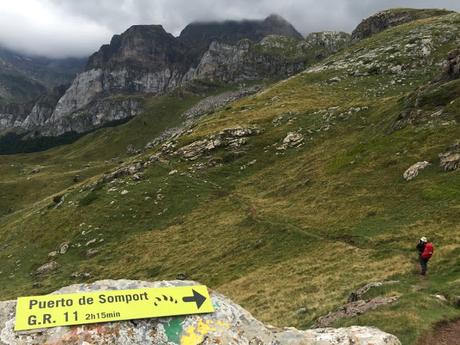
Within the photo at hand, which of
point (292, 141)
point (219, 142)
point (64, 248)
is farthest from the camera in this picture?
point (219, 142)

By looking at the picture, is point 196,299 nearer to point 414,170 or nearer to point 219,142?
point 414,170

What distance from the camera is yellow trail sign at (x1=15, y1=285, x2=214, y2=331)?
45.5ft

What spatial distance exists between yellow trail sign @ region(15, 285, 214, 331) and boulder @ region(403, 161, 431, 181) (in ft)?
141

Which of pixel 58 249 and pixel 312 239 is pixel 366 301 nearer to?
pixel 312 239

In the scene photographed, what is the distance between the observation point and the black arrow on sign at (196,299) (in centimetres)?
1555

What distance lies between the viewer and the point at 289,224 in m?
55.0

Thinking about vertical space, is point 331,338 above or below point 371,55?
below

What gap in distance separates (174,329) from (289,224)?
41168 mm

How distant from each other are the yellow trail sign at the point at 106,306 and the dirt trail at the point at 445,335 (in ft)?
33.9

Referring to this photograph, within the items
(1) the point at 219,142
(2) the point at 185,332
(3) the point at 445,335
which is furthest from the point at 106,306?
(1) the point at 219,142

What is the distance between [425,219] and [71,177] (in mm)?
142669

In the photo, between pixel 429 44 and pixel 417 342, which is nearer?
pixel 417 342

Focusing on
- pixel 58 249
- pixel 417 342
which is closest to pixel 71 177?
pixel 58 249

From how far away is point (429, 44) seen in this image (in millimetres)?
137000
